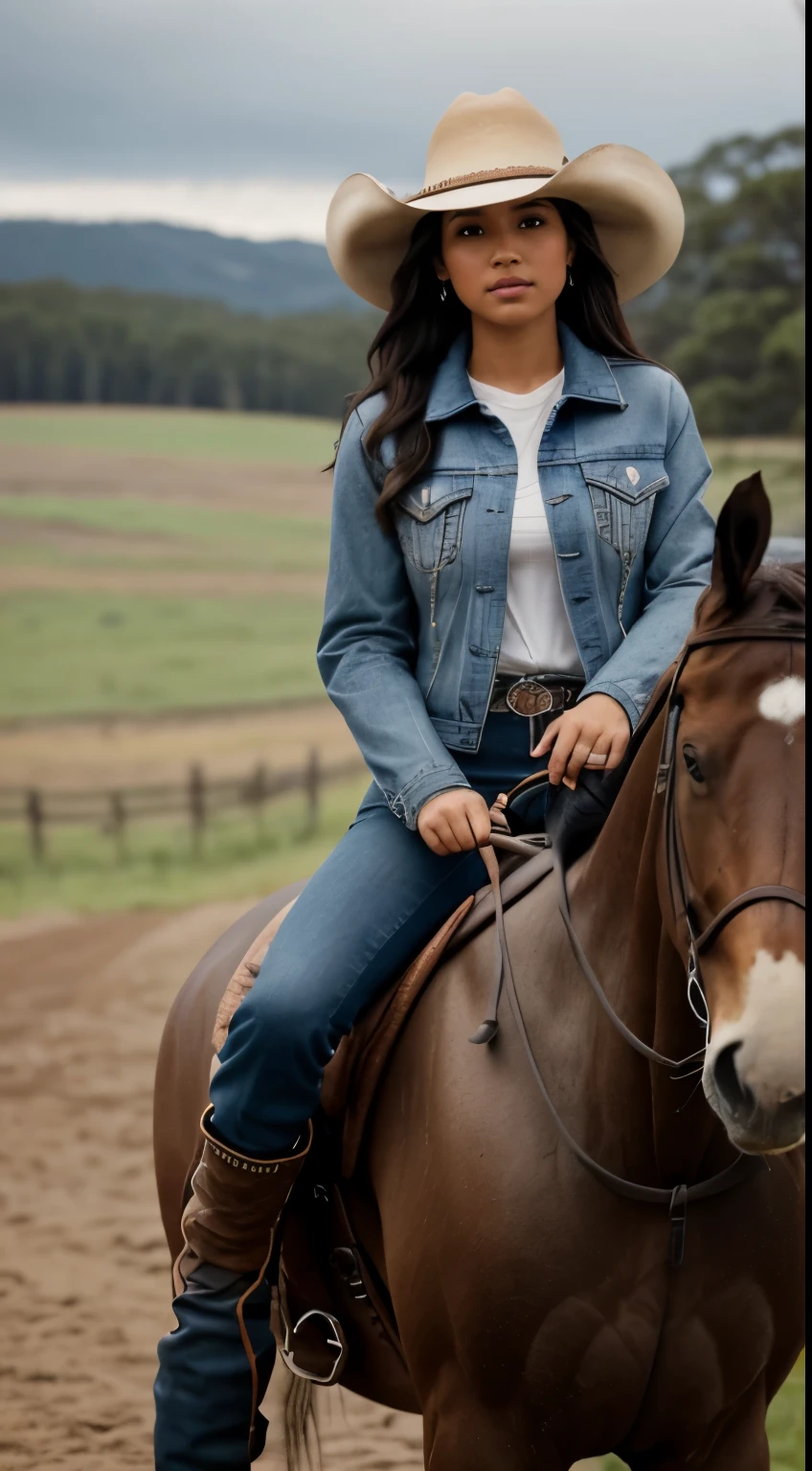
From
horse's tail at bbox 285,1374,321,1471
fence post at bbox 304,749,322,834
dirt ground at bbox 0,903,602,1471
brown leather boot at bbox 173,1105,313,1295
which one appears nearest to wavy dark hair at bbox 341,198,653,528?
brown leather boot at bbox 173,1105,313,1295

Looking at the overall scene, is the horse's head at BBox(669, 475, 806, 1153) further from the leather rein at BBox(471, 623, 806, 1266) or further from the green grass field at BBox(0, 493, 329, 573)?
the green grass field at BBox(0, 493, 329, 573)

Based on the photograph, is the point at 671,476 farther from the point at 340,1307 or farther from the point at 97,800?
the point at 97,800

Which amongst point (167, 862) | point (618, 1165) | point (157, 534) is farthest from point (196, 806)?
point (618, 1165)

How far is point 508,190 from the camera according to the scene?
9.08ft

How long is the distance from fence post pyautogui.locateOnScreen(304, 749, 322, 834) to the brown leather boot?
12.8m

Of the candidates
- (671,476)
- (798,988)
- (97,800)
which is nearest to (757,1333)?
(798,988)

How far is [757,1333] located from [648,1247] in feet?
0.82

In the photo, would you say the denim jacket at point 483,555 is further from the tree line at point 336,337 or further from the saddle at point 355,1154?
the tree line at point 336,337

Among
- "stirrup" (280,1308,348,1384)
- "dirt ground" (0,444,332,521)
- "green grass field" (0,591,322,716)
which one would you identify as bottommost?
"green grass field" (0,591,322,716)

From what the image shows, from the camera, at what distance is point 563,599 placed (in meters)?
2.79

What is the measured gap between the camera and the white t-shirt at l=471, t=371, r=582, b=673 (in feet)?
9.13

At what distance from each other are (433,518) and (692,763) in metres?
0.97

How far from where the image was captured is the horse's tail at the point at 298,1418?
361cm

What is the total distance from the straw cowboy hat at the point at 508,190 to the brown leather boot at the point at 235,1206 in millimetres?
1751
